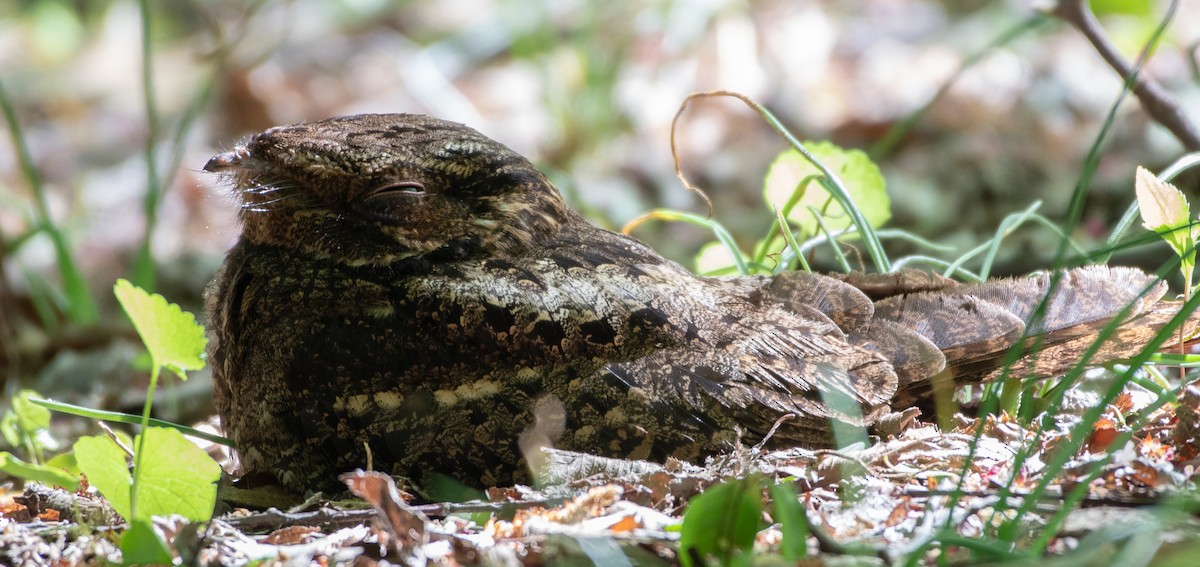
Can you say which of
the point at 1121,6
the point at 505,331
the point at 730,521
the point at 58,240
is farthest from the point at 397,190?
the point at 1121,6

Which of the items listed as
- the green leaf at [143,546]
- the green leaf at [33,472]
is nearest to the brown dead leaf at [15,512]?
the green leaf at [33,472]

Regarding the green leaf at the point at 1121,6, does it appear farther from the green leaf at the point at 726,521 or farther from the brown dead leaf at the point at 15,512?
the brown dead leaf at the point at 15,512

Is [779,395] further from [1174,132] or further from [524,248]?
[1174,132]

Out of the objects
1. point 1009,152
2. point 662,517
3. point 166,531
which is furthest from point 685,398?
point 1009,152

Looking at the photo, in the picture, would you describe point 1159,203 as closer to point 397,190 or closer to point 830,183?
point 830,183

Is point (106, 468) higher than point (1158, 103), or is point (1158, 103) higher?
point (1158, 103)

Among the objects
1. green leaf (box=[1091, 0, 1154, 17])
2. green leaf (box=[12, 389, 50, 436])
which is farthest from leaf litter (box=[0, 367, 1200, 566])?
green leaf (box=[1091, 0, 1154, 17])
